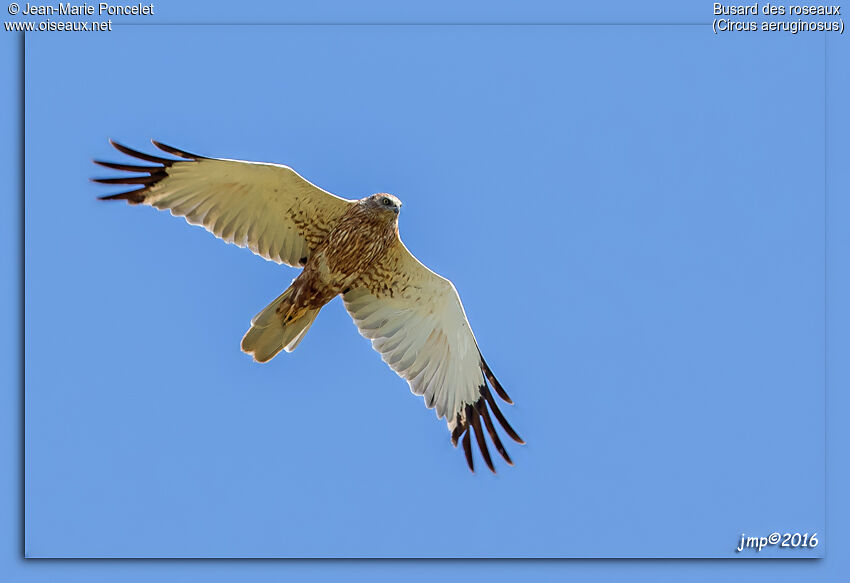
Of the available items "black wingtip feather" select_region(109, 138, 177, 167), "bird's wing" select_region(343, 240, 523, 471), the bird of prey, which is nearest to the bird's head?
the bird of prey

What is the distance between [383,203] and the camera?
7984 millimetres

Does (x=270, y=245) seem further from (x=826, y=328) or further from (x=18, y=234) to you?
(x=826, y=328)

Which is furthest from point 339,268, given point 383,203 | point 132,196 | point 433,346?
point 132,196

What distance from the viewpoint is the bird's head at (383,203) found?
798 centimetres

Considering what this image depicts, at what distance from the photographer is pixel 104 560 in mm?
7234

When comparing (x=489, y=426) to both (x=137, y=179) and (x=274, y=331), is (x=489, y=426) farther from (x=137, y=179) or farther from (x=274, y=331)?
(x=137, y=179)

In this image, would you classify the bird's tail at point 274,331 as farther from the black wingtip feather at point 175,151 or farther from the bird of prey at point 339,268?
the black wingtip feather at point 175,151

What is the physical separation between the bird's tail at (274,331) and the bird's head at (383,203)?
2.92 ft

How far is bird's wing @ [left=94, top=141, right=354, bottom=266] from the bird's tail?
1.54ft

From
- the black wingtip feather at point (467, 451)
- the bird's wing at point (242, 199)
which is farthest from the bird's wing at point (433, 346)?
the bird's wing at point (242, 199)

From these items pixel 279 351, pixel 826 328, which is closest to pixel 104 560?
pixel 279 351

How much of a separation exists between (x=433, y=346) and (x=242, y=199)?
2.00 m

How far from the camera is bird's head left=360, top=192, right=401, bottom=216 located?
7.98 meters

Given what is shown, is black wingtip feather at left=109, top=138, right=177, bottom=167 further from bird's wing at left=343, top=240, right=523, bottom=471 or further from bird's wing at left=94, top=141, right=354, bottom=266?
bird's wing at left=343, top=240, right=523, bottom=471
